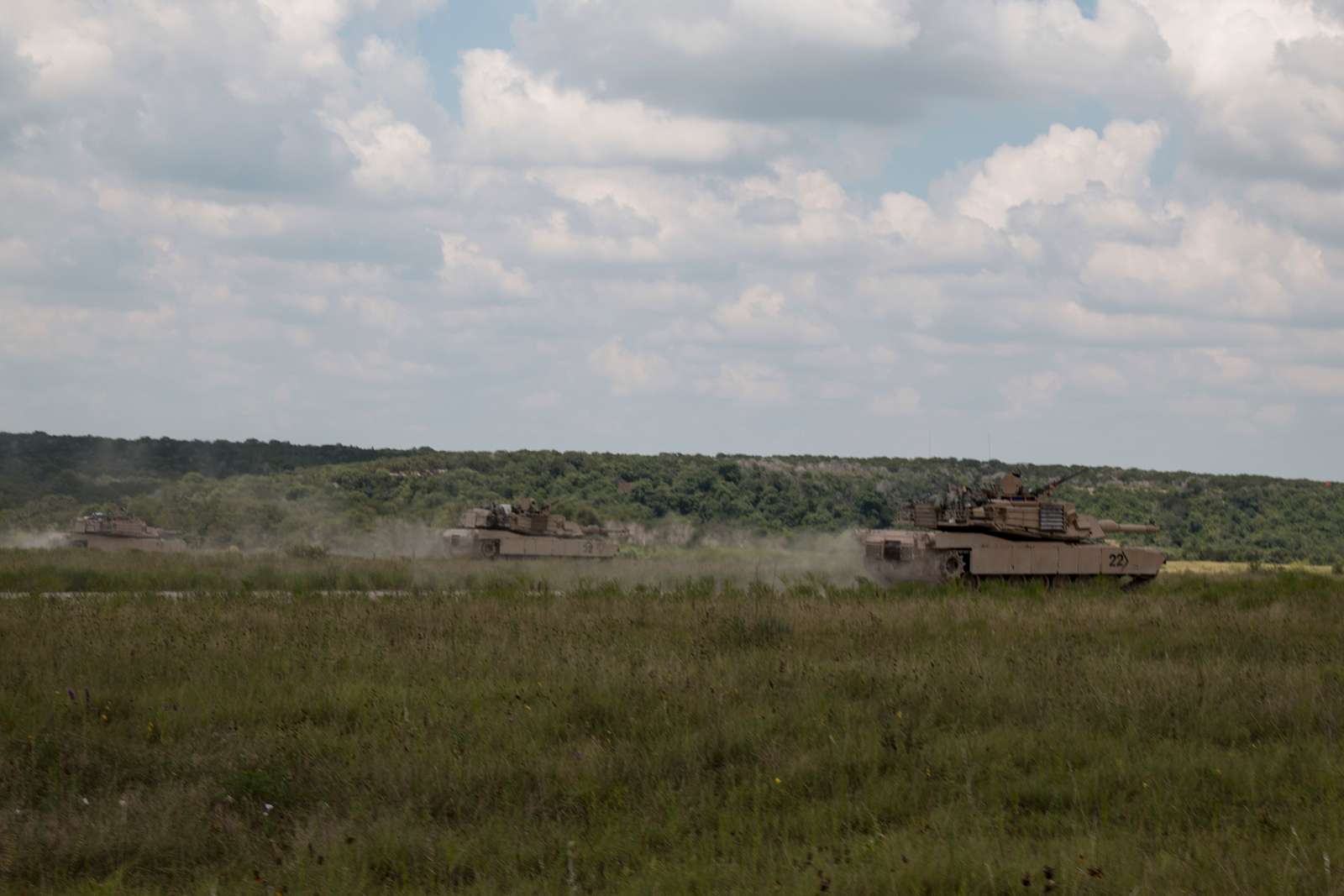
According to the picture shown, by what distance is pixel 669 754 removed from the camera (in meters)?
10.0

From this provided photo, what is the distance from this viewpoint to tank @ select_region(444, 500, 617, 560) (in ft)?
134

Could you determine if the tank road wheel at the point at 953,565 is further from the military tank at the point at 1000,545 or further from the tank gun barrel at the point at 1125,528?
the tank gun barrel at the point at 1125,528

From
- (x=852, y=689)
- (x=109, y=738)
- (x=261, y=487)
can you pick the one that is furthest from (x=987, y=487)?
(x=261, y=487)

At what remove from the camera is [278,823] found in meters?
8.70

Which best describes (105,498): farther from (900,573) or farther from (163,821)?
(163,821)

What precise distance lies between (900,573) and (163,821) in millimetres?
21615

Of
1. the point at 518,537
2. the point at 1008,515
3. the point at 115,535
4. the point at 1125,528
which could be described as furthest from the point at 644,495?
the point at 1008,515

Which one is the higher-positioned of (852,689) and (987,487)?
(987,487)

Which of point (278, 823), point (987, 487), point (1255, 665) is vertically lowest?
point (278, 823)

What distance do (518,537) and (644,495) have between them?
3199cm

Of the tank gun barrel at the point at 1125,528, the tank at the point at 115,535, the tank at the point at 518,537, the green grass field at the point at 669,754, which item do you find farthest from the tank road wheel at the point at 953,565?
the tank at the point at 115,535

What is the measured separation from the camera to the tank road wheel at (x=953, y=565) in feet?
90.8

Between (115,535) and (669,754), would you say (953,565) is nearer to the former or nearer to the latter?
(669,754)

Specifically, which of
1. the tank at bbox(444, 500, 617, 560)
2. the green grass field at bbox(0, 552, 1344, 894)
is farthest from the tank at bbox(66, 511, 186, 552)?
the green grass field at bbox(0, 552, 1344, 894)
